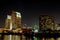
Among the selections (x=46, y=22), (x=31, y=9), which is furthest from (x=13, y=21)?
(x=46, y=22)

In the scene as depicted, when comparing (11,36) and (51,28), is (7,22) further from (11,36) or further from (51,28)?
(51,28)

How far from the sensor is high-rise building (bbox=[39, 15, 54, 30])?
1953mm

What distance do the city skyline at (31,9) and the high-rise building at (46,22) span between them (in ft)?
0.19

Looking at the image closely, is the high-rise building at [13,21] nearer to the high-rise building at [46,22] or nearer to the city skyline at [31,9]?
the city skyline at [31,9]

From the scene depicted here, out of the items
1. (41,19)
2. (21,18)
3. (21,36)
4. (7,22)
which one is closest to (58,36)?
(41,19)

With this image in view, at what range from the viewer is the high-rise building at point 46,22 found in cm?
195

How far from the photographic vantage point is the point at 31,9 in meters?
2.14

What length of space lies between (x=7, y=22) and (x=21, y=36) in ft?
1.23

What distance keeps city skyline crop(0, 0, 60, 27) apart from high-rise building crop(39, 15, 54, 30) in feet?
0.19

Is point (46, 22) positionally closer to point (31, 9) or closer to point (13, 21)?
point (31, 9)

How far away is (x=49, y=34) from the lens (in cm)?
179

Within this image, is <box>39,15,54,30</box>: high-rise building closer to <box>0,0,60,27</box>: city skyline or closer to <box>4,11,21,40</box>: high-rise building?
<box>0,0,60,27</box>: city skyline


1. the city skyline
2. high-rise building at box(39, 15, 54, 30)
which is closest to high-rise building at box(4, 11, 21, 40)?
the city skyline

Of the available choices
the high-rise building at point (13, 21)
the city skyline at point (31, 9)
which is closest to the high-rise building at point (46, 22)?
the city skyline at point (31, 9)
